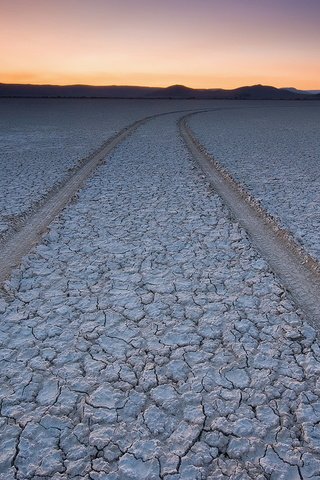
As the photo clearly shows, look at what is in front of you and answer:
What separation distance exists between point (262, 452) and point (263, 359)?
2.36 ft

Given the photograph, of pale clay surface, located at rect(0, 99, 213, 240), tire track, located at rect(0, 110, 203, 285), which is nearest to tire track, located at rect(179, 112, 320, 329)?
tire track, located at rect(0, 110, 203, 285)

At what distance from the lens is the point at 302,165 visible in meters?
8.92

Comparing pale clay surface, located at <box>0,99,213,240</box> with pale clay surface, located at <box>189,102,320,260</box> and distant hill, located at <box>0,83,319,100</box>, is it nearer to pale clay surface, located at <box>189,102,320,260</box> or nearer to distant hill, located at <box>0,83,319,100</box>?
pale clay surface, located at <box>189,102,320,260</box>

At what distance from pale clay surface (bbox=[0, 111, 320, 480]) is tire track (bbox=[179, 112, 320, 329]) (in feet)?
0.52

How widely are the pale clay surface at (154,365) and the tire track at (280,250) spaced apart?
0.52 feet

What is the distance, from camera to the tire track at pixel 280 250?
340 centimetres

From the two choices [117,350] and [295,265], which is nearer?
[117,350]

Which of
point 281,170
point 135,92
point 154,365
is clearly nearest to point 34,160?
point 281,170

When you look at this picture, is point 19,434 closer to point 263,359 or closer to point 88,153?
point 263,359

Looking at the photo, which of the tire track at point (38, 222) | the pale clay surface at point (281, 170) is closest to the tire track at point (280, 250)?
the pale clay surface at point (281, 170)

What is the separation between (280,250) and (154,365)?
92.1 inches

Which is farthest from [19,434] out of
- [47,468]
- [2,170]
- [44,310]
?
[2,170]

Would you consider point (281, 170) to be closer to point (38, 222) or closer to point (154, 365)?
point (38, 222)

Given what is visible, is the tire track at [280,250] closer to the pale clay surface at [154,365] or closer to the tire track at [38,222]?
the pale clay surface at [154,365]
